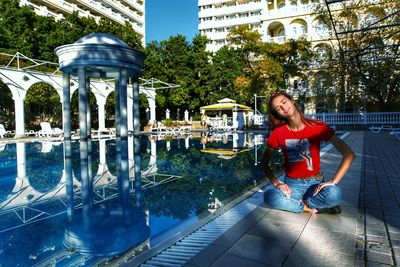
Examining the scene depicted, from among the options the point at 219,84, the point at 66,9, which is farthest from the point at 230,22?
the point at 66,9

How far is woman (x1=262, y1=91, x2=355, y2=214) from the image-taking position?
9.29 ft

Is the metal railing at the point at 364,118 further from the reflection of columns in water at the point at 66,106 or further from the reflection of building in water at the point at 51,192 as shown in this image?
the reflection of columns in water at the point at 66,106

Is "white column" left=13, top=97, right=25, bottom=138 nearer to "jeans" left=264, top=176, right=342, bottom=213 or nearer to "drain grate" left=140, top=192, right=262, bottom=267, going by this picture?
"drain grate" left=140, top=192, right=262, bottom=267

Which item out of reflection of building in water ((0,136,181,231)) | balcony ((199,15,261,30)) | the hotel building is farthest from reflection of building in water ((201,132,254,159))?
balcony ((199,15,261,30))

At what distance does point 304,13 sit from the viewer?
3575 centimetres

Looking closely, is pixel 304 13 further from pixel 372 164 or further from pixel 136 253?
pixel 136 253

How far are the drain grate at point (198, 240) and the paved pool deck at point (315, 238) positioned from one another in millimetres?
68

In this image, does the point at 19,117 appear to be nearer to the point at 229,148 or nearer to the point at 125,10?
the point at 229,148

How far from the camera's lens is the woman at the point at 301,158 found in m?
2.83

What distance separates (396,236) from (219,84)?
1225 inches

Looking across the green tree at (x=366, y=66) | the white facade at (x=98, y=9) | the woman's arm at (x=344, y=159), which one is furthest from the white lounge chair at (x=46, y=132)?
the green tree at (x=366, y=66)

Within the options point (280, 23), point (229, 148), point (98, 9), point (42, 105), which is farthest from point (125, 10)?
point (229, 148)

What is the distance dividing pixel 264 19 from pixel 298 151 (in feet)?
127

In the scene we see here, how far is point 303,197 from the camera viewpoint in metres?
3.17
